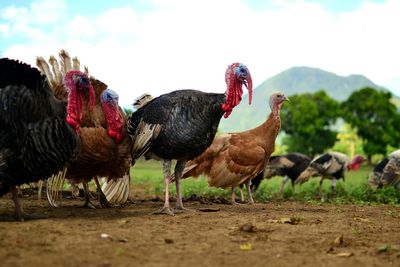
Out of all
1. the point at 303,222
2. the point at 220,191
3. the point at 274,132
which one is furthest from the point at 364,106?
the point at 303,222

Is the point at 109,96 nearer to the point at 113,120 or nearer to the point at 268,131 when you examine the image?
the point at 113,120

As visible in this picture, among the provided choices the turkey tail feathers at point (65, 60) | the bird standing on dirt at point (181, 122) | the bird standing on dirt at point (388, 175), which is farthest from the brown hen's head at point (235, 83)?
the bird standing on dirt at point (388, 175)

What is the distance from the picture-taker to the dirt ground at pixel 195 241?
4.39 metres

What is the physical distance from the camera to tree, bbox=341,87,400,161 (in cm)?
4900

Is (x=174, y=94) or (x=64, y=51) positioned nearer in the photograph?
(x=174, y=94)

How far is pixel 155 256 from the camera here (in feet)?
14.7

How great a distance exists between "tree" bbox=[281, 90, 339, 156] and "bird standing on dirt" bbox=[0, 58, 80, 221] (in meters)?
49.0

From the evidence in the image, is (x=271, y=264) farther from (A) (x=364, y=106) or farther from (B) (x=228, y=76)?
(A) (x=364, y=106)

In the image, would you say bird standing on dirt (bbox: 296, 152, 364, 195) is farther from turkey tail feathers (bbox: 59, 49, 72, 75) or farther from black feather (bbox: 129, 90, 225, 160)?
turkey tail feathers (bbox: 59, 49, 72, 75)

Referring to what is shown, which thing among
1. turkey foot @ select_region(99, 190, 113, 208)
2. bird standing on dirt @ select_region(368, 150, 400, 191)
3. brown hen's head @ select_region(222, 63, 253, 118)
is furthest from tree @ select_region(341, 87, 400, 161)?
turkey foot @ select_region(99, 190, 113, 208)

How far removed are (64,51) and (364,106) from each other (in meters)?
46.1

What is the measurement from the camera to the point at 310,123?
180ft

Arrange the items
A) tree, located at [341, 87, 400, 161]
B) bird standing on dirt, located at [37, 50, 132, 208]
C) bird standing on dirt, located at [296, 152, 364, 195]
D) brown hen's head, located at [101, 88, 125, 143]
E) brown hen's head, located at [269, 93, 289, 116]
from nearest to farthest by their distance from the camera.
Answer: bird standing on dirt, located at [37, 50, 132, 208] < brown hen's head, located at [101, 88, 125, 143] < brown hen's head, located at [269, 93, 289, 116] < bird standing on dirt, located at [296, 152, 364, 195] < tree, located at [341, 87, 400, 161]

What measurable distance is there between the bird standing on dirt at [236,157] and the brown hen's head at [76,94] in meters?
3.38
